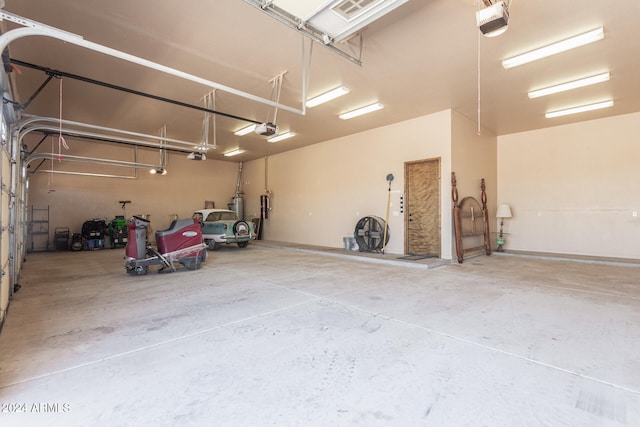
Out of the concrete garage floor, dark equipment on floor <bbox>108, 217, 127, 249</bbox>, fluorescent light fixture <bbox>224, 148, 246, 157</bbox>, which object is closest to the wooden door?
the concrete garage floor

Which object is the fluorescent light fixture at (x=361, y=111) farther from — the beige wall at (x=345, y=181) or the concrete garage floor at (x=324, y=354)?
the concrete garage floor at (x=324, y=354)

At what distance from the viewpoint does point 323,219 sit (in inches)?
388

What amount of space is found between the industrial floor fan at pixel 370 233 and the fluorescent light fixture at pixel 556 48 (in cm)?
433

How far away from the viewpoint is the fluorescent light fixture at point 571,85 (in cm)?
512

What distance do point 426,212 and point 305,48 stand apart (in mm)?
4763

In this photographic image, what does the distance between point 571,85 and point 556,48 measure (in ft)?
5.74

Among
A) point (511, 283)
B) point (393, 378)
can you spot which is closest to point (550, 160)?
point (511, 283)

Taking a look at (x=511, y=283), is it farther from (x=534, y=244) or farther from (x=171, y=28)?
(x=171, y=28)

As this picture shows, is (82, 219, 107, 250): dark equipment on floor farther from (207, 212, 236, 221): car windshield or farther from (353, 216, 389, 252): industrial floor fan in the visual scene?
(353, 216, 389, 252): industrial floor fan

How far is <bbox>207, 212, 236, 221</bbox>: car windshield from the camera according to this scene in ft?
31.7

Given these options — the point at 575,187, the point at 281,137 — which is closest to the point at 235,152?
the point at 281,137

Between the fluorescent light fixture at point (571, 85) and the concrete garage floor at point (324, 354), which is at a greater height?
the fluorescent light fixture at point (571, 85)

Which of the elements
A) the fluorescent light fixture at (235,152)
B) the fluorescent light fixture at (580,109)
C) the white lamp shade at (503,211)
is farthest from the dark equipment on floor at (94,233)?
the fluorescent light fixture at (580,109)

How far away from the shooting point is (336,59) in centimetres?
458
